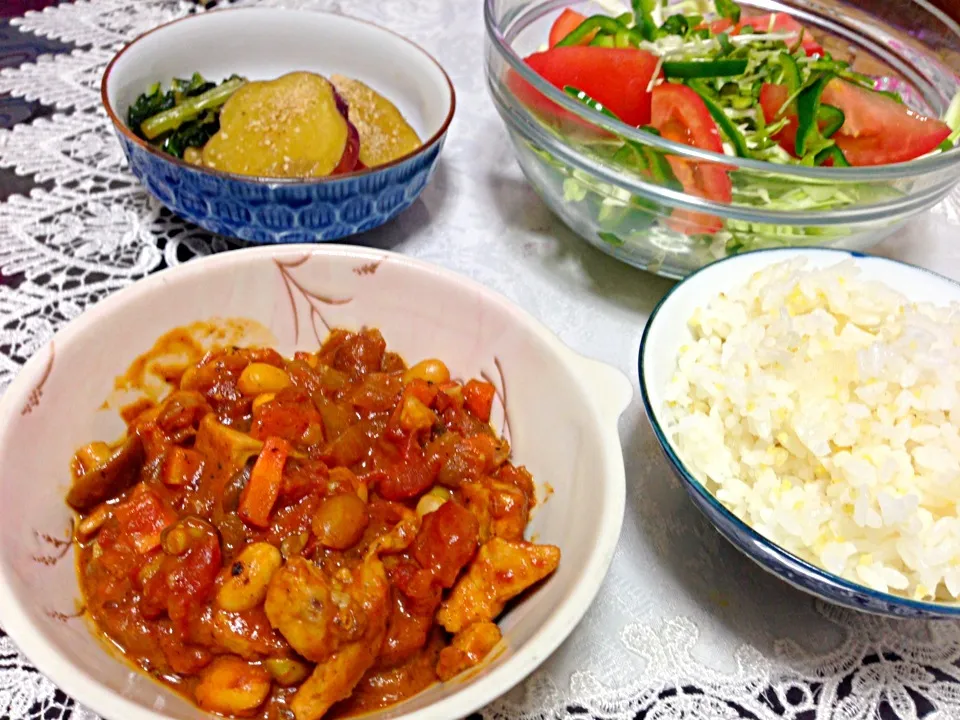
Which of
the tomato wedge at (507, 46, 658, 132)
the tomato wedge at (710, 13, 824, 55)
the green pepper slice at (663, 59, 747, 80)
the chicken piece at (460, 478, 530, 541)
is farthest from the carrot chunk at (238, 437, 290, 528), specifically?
the tomato wedge at (710, 13, 824, 55)

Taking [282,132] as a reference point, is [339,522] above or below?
below

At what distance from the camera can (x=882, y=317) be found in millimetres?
1639

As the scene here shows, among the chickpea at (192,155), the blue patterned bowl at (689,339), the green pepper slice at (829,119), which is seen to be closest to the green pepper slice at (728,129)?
the green pepper slice at (829,119)

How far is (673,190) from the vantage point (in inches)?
75.1

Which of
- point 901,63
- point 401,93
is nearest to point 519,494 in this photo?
point 401,93

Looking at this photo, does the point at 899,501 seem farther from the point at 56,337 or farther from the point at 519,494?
the point at 56,337

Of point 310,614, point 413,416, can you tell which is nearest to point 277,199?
point 413,416

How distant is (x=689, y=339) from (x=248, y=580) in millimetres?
1042

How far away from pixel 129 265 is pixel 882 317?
6.38 feet

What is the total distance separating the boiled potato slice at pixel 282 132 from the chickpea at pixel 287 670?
127cm

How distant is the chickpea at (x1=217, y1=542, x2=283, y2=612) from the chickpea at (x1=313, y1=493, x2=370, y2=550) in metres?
0.10

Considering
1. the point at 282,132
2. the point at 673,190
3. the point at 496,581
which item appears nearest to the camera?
the point at 496,581

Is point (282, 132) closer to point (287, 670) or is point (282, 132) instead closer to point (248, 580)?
point (248, 580)

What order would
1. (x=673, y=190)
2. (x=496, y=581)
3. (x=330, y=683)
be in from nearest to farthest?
1. (x=330, y=683)
2. (x=496, y=581)
3. (x=673, y=190)
